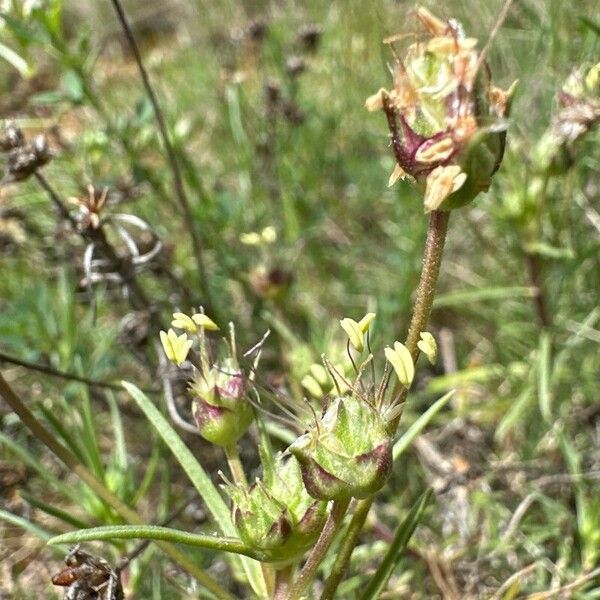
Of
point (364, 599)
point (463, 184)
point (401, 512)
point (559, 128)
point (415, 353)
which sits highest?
point (463, 184)

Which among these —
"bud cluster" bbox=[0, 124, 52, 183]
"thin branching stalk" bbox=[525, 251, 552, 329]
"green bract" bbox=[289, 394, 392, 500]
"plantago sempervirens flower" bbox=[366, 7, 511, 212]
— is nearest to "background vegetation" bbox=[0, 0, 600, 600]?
"thin branching stalk" bbox=[525, 251, 552, 329]

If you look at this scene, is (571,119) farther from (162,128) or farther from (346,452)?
(346,452)

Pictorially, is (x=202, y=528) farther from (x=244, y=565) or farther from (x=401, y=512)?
(x=244, y=565)

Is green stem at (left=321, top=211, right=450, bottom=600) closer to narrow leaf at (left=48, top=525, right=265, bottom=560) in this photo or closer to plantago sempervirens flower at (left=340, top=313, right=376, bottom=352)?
plantago sempervirens flower at (left=340, top=313, right=376, bottom=352)

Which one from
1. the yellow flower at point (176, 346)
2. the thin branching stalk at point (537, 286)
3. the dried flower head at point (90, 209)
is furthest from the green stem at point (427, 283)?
the thin branching stalk at point (537, 286)

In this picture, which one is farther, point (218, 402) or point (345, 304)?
point (345, 304)

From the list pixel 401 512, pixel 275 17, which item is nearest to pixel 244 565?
pixel 401 512

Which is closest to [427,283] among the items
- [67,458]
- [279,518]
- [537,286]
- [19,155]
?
[279,518]
